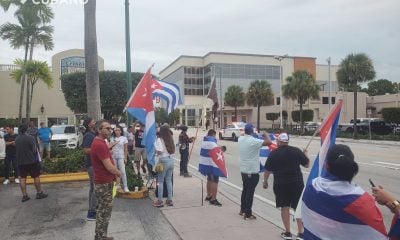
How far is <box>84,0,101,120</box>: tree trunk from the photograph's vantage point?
13367 millimetres

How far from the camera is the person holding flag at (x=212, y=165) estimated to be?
28.7ft

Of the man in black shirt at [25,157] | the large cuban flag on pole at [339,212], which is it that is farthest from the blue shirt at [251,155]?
the man in black shirt at [25,157]

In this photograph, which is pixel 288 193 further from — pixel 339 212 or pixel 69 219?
pixel 69 219

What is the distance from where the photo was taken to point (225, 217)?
758cm

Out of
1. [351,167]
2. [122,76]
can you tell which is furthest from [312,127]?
[351,167]

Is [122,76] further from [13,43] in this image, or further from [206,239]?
[206,239]

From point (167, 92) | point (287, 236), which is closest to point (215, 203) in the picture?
point (287, 236)

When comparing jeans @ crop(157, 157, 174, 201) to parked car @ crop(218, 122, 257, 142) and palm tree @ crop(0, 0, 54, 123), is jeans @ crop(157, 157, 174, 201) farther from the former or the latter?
parked car @ crop(218, 122, 257, 142)

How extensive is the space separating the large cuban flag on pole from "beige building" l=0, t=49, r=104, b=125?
139 feet

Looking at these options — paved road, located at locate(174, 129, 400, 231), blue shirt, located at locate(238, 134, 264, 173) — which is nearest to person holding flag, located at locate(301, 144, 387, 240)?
blue shirt, located at locate(238, 134, 264, 173)

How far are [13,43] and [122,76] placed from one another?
11.3m

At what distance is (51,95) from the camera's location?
1732 inches

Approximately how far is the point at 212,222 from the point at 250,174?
42.8 inches

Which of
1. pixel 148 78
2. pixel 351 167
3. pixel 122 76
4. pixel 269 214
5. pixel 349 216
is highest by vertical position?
pixel 122 76
